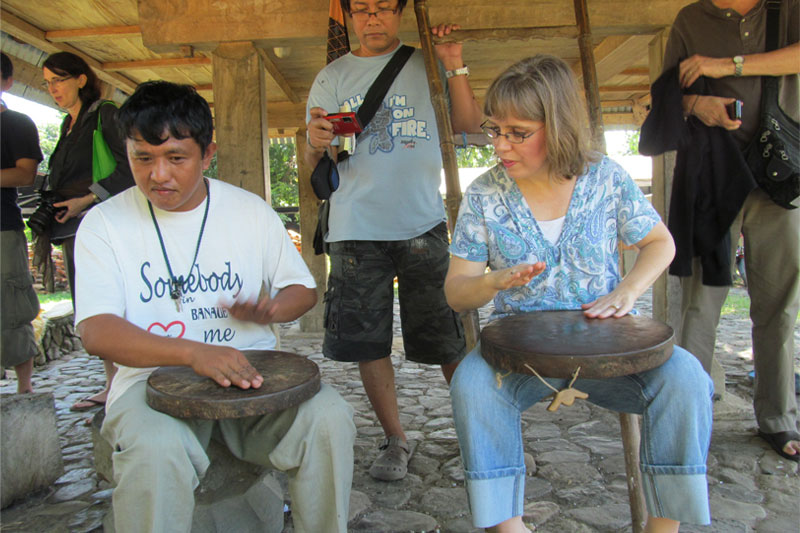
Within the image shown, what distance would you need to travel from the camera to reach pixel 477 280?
2012mm

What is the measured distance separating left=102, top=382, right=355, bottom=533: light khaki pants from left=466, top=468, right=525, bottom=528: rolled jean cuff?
39cm

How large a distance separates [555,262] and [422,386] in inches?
104

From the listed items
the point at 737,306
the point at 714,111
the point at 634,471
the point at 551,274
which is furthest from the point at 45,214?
the point at 737,306

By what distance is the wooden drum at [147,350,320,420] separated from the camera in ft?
5.38

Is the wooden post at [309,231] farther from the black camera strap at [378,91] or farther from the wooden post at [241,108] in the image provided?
the black camera strap at [378,91]

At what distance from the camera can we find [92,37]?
475 cm

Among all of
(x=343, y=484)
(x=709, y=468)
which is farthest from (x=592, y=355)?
(x=709, y=468)

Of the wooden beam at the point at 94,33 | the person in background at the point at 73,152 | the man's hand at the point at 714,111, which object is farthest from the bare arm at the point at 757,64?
the wooden beam at the point at 94,33

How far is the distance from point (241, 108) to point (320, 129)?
3.59ft

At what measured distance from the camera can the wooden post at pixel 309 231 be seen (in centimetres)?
693

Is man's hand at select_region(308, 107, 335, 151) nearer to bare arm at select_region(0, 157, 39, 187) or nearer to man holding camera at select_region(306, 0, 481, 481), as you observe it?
man holding camera at select_region(306, 0, 481, 481)

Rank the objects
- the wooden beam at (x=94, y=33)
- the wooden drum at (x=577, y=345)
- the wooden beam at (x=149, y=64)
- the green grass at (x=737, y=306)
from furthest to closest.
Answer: the green grass at (x=737, y=306) → the wooden beam at (x=149, y=64) → the wooden beam at (x=94, y=33) → the wooden drum at (x=577, y=345)

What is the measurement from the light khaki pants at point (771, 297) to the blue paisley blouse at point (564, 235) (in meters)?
1.18

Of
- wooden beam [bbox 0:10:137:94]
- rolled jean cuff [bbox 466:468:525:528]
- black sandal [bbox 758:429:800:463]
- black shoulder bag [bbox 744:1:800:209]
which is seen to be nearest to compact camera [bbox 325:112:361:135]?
rolled jean cuff [bbox 466:468:525:528]
